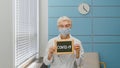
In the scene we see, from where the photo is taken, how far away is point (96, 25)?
3.82m

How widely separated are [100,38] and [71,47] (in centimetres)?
193

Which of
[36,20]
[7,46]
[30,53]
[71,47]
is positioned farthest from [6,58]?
[36,20]

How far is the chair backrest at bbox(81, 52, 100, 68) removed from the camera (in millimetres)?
3521

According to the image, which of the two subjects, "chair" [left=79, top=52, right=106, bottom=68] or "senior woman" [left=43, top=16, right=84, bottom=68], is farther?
"chair" [left=79, top=52, right=106, bottom=68]

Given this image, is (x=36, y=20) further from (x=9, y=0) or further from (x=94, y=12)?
(x=9, y=0)

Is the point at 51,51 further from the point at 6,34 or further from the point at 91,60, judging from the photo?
the point at 91,60

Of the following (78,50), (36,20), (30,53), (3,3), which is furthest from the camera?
(36,20)

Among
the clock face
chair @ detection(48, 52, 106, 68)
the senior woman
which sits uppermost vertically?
the clock face

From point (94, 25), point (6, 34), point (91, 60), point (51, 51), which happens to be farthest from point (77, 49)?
point (94, 25)

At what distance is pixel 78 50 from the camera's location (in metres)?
1.97

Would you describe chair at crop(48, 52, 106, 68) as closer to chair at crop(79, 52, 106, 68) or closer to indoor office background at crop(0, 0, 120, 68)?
chair at crop(79, 52, 106, 68)

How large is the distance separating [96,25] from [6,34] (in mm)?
2280

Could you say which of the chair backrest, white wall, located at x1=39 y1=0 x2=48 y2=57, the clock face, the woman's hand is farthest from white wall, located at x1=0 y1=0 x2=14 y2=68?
the clock face

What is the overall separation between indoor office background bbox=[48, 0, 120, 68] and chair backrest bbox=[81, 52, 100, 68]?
0.56 feet
